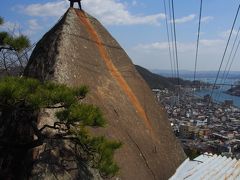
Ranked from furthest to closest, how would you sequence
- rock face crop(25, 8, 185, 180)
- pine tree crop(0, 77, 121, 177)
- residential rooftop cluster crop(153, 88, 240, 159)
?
residential rooftop cluster crop(153, 88, 240, 159)
rock face crop(25, 8, 185, 180)
pine tree crop(0, 77, 121, 177)

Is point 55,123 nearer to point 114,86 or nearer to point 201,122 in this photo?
point 114,86

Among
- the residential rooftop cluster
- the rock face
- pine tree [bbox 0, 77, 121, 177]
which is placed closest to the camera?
pine tree [bbox 0, 77, 121, 177]

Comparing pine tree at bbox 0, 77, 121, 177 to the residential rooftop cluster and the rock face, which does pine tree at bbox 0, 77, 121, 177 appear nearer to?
the rock face

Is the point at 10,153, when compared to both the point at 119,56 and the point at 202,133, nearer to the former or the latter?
the point at 119,56

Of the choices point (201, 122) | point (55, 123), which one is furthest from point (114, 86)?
point (201, 122)

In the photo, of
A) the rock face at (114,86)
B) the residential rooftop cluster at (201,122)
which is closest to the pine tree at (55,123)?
the rock face at (114,86)

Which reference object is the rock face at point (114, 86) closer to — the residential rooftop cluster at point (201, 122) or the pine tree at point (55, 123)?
the pine tree at point (55, 123)

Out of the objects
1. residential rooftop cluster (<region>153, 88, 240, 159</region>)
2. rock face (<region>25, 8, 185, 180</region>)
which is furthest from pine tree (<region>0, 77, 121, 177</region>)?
residential rooftop cluster (<region>153, 88, 240, 159</region>)

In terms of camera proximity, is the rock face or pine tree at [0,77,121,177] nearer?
pine tree at [0,77,121,177]

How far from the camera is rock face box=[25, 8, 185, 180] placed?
22.1 ft

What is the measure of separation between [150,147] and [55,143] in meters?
2.36

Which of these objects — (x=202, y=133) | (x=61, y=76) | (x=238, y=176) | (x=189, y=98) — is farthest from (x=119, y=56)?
(x=189, y=98)

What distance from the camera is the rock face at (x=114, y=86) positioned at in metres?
6.73

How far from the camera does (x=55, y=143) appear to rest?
5.52m
